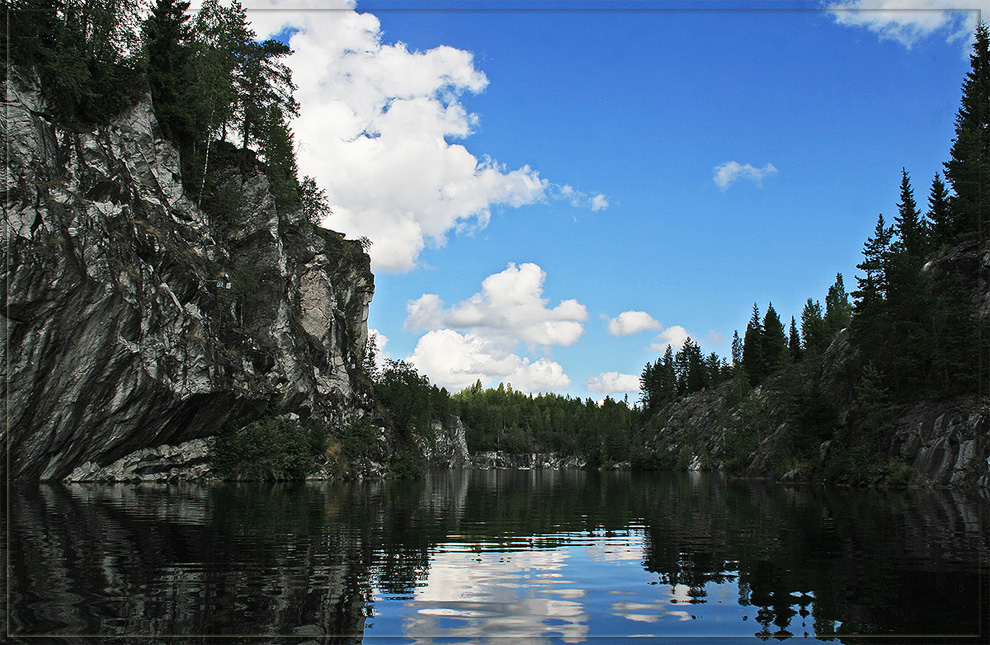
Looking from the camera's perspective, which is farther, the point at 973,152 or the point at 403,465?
the point at 403,465

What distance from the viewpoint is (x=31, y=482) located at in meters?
40.1

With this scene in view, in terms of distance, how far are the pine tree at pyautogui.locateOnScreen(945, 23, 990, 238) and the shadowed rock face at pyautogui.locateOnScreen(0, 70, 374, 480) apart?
6727 cm

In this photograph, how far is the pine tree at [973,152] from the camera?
67.6 meters

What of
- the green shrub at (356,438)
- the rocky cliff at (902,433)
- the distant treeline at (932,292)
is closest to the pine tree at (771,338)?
the rocky cliff at (902,433)

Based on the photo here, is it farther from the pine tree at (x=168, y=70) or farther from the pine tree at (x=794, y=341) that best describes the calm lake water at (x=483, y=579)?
the pine tree at (x=794, y=341)

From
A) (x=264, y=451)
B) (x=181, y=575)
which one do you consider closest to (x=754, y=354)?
(x=264, y=451)

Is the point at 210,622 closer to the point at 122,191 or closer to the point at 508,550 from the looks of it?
the point at 508,550

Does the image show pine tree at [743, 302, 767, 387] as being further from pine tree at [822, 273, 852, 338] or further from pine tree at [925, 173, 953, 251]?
pine tree at [925, 173, 953, 251]

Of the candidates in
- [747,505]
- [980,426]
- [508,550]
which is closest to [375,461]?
[747,505]

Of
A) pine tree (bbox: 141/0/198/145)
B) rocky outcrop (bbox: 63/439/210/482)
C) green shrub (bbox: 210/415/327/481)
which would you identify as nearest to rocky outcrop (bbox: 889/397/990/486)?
green shrub (bbox: 210/415/327/481)

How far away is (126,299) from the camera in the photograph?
140ft

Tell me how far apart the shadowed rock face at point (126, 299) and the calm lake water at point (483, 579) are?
17.9 meters

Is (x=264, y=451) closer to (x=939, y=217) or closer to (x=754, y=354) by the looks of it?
(x=939, y=217)

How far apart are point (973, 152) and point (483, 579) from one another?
78.3 meters
